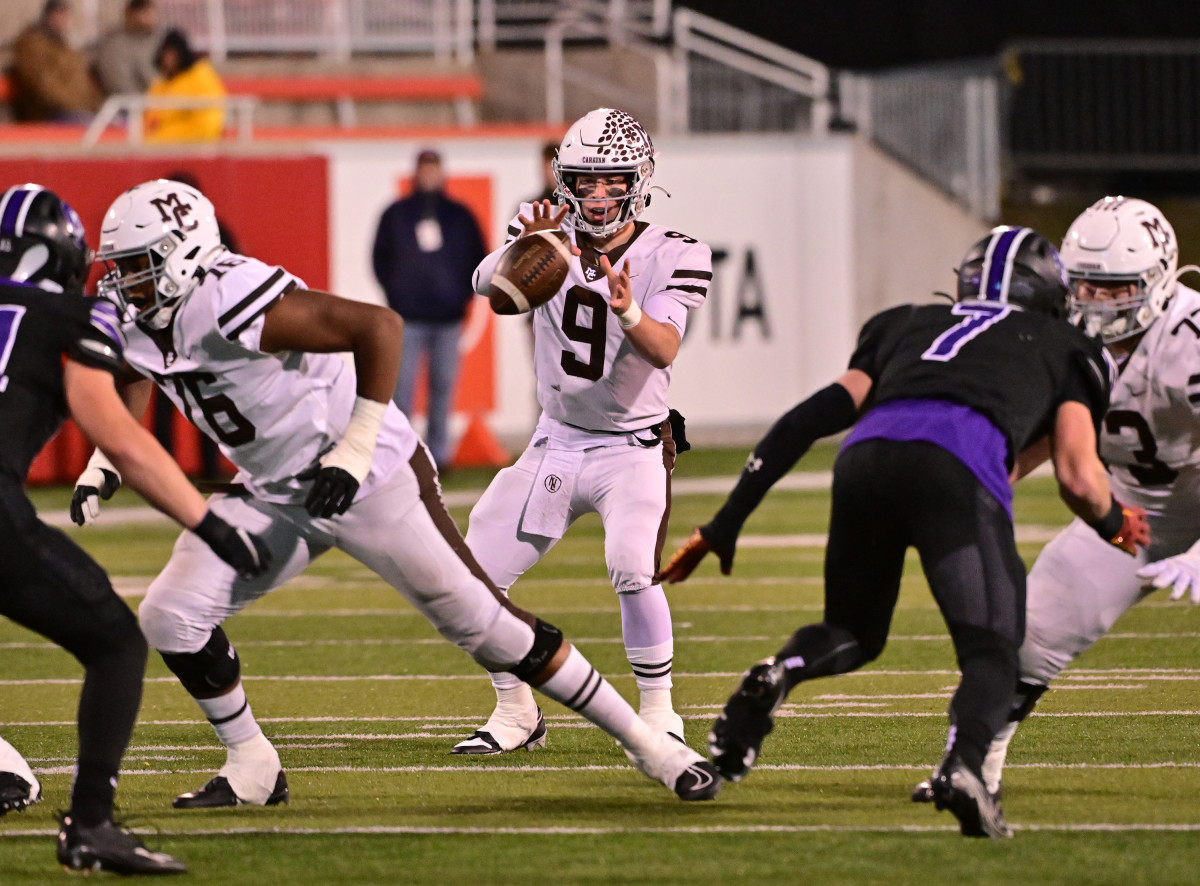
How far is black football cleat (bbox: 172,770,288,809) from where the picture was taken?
16.0 feet

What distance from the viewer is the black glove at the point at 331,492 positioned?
452cm

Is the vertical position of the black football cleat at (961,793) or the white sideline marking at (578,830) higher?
the black football cleat at (961,793)

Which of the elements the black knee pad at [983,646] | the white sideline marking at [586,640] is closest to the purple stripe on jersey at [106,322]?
the black knee pad at [983,646]

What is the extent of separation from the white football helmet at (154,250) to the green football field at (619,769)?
122cm

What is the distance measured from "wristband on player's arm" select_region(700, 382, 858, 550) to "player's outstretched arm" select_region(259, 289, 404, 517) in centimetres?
80

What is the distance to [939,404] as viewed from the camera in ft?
14.4

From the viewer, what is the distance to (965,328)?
14.8 ft

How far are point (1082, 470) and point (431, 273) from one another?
329 inches

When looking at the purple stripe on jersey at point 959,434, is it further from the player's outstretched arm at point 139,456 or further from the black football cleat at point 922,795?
the player's outstretched arm at point 139,456

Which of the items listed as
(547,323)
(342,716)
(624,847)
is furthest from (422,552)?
(342,716)

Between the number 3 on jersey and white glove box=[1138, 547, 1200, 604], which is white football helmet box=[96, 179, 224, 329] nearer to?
the number 3 on jersey

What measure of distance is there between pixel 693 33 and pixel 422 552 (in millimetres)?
14851

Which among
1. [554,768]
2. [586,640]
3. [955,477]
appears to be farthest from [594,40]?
[955,477]

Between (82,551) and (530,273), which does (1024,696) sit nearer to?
(530,273)
